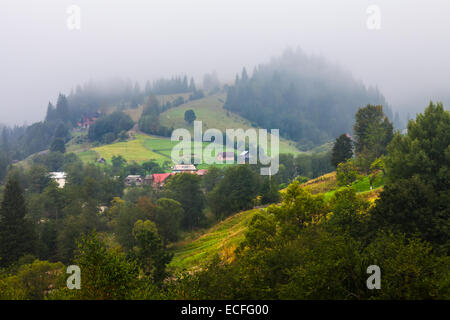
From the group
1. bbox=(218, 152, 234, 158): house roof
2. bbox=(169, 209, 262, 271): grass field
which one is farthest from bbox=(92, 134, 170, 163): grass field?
bbox=(169, 209, 262, 271): grass field

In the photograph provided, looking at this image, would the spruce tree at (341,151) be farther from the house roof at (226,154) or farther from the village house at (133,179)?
the house roof at (226,154)

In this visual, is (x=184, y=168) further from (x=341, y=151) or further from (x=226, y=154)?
(x=341, y=151)

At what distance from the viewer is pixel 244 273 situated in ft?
75.4

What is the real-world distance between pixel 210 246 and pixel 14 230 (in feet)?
87.0

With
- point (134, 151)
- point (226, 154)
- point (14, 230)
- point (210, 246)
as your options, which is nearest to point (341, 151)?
point (210, 246)

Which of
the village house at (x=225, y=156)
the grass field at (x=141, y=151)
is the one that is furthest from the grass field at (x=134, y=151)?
the village house at (x=225, y=156)

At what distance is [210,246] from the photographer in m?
49.9

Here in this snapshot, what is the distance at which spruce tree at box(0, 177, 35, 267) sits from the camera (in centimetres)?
4712

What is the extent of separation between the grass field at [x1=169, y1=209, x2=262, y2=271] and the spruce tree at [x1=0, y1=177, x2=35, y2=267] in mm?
19868

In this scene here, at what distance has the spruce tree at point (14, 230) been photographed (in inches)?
1855

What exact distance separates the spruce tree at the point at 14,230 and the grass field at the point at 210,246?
19.9m

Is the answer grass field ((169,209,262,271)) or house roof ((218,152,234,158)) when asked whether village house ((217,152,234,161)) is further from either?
grass field ((169,209,262,271))

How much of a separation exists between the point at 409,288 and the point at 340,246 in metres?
3.92
